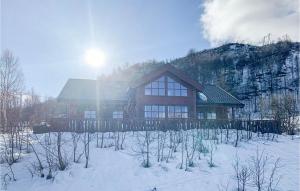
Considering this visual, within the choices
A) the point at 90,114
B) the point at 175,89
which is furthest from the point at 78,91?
the point at 175,89

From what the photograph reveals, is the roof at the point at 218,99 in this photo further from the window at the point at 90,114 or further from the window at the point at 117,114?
the window at the point at 90,114

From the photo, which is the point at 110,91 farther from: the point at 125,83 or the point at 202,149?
the point at 202,149

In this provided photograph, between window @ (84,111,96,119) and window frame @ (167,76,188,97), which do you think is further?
window frame @ (167,76,188,97)

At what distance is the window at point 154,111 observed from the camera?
27953 millimetres

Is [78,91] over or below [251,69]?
below

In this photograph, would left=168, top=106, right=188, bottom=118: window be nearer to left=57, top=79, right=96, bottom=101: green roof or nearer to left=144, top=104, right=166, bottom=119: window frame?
left=144, top=104, right=166, bottom=119: window frame

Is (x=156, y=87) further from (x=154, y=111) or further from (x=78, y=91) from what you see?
(x=78, y=91)

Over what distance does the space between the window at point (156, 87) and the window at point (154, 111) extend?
127 centimetres

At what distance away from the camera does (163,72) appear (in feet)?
92.8

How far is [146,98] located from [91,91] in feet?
19.0

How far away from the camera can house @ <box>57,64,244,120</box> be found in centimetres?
2756

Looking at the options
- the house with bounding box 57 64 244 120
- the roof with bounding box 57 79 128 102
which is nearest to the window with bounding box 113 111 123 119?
the house with bounding box 57 64 244 120

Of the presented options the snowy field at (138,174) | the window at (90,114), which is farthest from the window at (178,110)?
the snowy field at (138,174)

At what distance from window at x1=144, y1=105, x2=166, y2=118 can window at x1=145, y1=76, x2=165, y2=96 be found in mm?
1267
